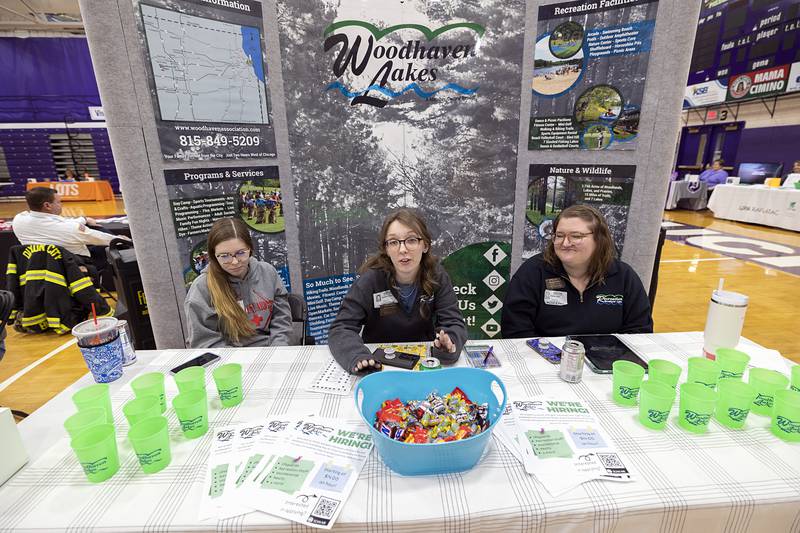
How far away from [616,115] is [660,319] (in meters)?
2.24

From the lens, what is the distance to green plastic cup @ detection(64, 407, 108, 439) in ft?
2.89

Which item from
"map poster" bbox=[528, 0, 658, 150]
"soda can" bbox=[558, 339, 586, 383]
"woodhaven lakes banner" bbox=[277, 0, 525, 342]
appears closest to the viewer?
"soda can" bbox=[558, 339, 586, 383]

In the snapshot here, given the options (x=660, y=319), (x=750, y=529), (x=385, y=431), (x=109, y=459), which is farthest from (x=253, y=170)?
(x=660, y=319)

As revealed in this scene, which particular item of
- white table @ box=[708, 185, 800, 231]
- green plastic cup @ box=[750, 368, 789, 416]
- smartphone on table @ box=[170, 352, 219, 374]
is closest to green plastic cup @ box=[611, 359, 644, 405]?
green plastic cup @ box=[750, 368, 789, 416]

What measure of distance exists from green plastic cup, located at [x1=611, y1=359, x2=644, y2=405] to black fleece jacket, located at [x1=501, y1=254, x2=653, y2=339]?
605 mm

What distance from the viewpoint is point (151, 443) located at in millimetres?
871

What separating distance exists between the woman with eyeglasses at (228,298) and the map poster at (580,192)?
174 cm

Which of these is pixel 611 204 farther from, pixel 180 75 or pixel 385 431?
pixel 180 75

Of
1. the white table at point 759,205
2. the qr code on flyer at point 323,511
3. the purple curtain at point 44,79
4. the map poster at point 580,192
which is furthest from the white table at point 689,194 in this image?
the purple curtain at point 44,79

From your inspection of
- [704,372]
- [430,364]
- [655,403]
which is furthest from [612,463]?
[430,364]

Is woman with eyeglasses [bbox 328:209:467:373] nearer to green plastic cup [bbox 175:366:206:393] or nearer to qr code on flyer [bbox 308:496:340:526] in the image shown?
green plastic cup [bbox 175:366:206:393]

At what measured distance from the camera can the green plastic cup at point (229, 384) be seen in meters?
1.12

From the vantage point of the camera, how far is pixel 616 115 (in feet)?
7.29

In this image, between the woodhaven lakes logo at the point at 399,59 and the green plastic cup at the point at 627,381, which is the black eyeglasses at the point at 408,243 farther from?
the woodhaven lakes logo at the point at 399,59
